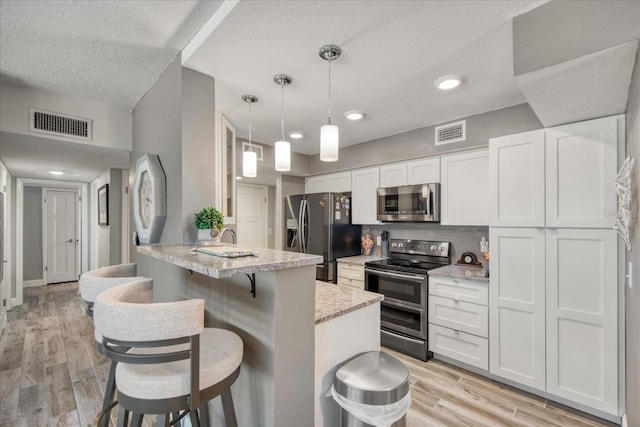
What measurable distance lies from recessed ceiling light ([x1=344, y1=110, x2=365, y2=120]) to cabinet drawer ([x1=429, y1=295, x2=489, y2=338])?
1932mm

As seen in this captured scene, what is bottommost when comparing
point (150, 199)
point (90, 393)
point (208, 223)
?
point (90, 393)

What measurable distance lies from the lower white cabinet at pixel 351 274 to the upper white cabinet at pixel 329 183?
1.08 metres

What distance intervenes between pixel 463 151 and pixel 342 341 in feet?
7.81

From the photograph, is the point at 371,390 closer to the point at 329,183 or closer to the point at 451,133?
the point at 451,133

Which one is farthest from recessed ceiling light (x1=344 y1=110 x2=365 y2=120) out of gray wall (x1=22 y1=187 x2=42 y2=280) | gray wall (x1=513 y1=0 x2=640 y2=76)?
gray wall (x1=22 y1=187 x2=42 y2=280)

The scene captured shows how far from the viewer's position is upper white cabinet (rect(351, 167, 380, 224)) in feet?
12.1

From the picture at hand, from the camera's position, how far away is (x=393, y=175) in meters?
3.49

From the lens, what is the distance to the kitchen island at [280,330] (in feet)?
3.94

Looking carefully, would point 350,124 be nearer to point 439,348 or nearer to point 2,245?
point 439,348

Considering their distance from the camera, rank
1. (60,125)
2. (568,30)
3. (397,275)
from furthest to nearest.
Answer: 1. (397,275)
2. (60,125)
3. (568,30)

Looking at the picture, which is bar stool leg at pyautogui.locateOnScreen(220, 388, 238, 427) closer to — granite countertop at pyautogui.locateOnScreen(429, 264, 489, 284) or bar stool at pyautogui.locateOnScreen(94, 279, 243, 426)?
bar stool at pyautogui.locateOnScreen(94, 279, 243, 426)

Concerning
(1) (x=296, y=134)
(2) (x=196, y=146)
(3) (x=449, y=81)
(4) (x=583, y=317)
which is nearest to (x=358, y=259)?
(1) (x=296, y=134)

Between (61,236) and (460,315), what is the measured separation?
7.58 m

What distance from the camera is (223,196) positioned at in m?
2.39
